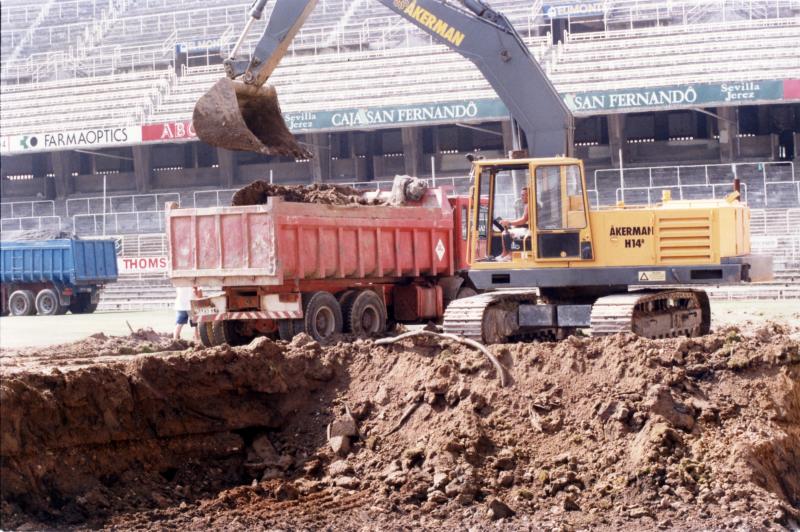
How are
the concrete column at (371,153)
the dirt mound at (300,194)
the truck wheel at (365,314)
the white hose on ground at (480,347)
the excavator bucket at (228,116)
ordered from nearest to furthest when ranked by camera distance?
1. the white hose on ground at (480,347)
2. the excavator bucket at (228,116)
3. the dirt mound at (300,194)
4. the truck wheel at (365,314)
5. the concrete column at (371,153)

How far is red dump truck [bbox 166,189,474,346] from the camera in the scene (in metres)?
17.2

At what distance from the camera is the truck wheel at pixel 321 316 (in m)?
17.5

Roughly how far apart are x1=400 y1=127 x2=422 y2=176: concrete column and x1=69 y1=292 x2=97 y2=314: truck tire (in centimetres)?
1192

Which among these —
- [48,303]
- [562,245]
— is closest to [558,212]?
[562,245]

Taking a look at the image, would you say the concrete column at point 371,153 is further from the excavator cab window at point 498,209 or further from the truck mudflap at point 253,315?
the excavator cab window at point 498,209

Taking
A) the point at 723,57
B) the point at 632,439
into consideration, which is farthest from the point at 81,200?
the point at 632,439

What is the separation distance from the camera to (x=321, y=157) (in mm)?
41594

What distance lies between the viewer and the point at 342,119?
128 feet

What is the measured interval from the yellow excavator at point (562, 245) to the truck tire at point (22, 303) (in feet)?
64.5

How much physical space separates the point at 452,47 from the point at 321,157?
24.9 m

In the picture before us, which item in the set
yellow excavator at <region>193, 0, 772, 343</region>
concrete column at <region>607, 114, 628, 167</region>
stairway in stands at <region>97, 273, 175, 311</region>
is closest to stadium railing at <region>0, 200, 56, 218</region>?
stairway in stands at <region>97, 273, 175, 311</region>

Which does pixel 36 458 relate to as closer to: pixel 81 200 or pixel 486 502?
pixel 486 502

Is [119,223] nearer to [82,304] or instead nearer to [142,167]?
[142,167]

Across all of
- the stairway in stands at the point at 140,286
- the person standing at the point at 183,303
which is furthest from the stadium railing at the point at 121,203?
the person standing at the point at 183,303
